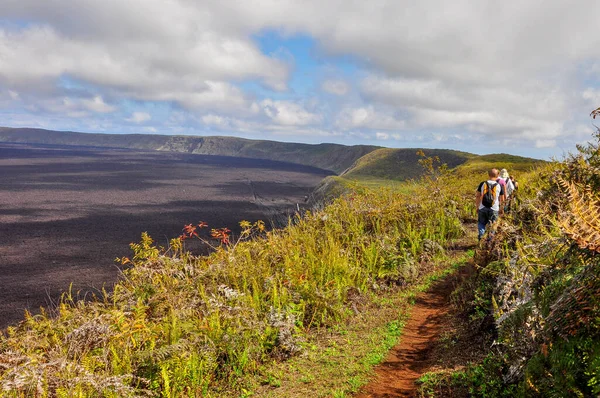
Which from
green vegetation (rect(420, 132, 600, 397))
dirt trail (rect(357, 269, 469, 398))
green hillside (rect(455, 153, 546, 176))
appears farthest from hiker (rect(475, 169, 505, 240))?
green hillside (rect(455, 153, 546, 176))

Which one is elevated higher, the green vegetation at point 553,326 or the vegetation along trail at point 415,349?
the green vegetation at point 553,326

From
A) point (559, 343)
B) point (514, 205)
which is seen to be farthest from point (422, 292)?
point (559, 343)

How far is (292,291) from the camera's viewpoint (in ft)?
21.5

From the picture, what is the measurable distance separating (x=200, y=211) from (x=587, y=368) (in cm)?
3847

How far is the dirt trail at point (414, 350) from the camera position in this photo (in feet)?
13.7

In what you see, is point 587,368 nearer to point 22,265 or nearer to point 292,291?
point 292,291

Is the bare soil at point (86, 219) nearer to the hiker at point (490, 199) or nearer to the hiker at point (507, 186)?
the hiker at point (490, 199)

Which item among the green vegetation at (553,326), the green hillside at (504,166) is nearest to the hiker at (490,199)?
the green vegetation at (553,326)

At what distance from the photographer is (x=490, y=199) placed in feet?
27.4

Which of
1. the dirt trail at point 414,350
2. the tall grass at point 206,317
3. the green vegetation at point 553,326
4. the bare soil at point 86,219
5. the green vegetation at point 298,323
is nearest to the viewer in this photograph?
the green vegetation at point 553,326

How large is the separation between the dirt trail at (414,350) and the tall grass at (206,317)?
42.9 inches

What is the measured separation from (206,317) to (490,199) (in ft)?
21.7

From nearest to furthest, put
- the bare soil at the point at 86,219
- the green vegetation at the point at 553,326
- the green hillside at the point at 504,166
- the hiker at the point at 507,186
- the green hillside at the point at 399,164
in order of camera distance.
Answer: the green vegetation at the point at 553,326 < the hiker at the point at 507,186 < the bare soil at the point at 86,219 < the green hillside at the point at 504,166 < the green hillside at the point at 399,164

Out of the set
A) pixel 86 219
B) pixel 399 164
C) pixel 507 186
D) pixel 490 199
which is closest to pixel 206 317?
pixel 490 199
